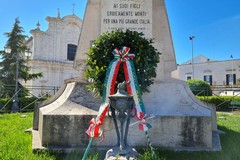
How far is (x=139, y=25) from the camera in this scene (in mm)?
5465

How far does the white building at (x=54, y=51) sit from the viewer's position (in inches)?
1262

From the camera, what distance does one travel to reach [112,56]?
4.35 meters

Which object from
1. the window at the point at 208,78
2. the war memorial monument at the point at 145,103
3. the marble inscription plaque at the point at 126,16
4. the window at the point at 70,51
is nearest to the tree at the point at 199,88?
the war memorial monument at the point at 145,103

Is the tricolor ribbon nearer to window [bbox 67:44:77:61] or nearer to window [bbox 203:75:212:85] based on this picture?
window [bbox 67:44:77:61]

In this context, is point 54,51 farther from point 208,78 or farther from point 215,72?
point 215,72

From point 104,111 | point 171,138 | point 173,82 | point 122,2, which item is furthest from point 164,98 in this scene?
point 122,2

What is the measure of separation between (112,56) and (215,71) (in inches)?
1797

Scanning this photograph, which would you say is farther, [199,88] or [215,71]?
[215,71]

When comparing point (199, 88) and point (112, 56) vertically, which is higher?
point (112, 56)

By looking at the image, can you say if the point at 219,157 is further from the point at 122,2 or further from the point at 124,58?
the point at 122,2

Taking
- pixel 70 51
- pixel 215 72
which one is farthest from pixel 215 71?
pixel 70 51

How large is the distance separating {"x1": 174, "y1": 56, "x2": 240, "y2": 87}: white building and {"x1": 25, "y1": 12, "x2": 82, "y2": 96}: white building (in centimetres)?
2152

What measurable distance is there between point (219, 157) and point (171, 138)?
0.81m

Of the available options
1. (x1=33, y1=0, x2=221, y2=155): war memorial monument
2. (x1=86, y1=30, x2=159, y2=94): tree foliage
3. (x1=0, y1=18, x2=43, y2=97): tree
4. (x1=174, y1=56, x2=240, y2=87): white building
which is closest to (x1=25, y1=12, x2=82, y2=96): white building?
(x1=0, y1=18, x2=43, y2=97): tree
